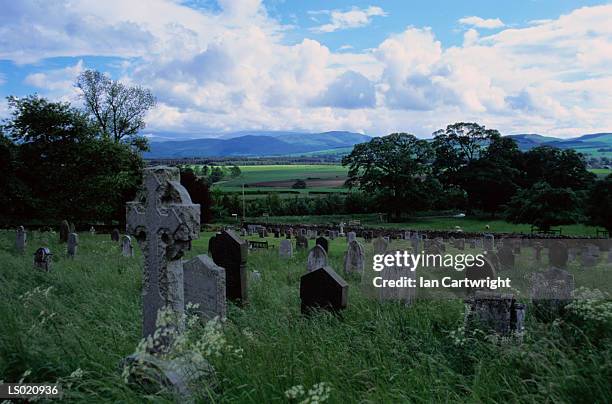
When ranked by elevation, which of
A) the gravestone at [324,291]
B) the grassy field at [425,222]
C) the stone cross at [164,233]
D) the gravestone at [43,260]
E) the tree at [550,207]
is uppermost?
the stone cross at [164,233]

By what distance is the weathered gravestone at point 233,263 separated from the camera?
9430 mm

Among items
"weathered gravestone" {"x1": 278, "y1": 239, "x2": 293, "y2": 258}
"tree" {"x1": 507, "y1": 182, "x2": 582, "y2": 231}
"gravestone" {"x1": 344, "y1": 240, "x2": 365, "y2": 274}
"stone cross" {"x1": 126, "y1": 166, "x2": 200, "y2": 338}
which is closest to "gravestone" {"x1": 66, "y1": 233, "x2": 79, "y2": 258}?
"weathered gravestone" {"x1": 278, "y1": 239, "x2": 293, "y2": 258}

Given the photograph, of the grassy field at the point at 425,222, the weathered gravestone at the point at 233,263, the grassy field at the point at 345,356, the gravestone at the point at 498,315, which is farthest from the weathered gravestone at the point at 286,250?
the grassy field at the point at 425,222

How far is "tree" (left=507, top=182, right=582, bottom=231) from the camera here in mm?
32500

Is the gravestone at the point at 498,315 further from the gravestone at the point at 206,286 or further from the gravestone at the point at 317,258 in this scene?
the gravestone at the point at 317,258

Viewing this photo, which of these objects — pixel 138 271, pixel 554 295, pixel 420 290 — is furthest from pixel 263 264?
pixel 554 295

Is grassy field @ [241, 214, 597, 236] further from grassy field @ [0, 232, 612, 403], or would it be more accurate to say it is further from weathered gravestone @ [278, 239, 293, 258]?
grassy field @ [0, 232, 612, 403]

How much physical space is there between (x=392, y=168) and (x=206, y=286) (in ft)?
158

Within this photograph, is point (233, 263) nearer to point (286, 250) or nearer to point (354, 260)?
point (354, 260)

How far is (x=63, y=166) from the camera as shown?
32531 mm

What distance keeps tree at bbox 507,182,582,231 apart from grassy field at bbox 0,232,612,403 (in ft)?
91.6

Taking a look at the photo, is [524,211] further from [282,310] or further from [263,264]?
[282,310]

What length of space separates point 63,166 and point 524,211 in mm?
30303

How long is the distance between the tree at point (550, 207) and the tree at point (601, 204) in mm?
866
